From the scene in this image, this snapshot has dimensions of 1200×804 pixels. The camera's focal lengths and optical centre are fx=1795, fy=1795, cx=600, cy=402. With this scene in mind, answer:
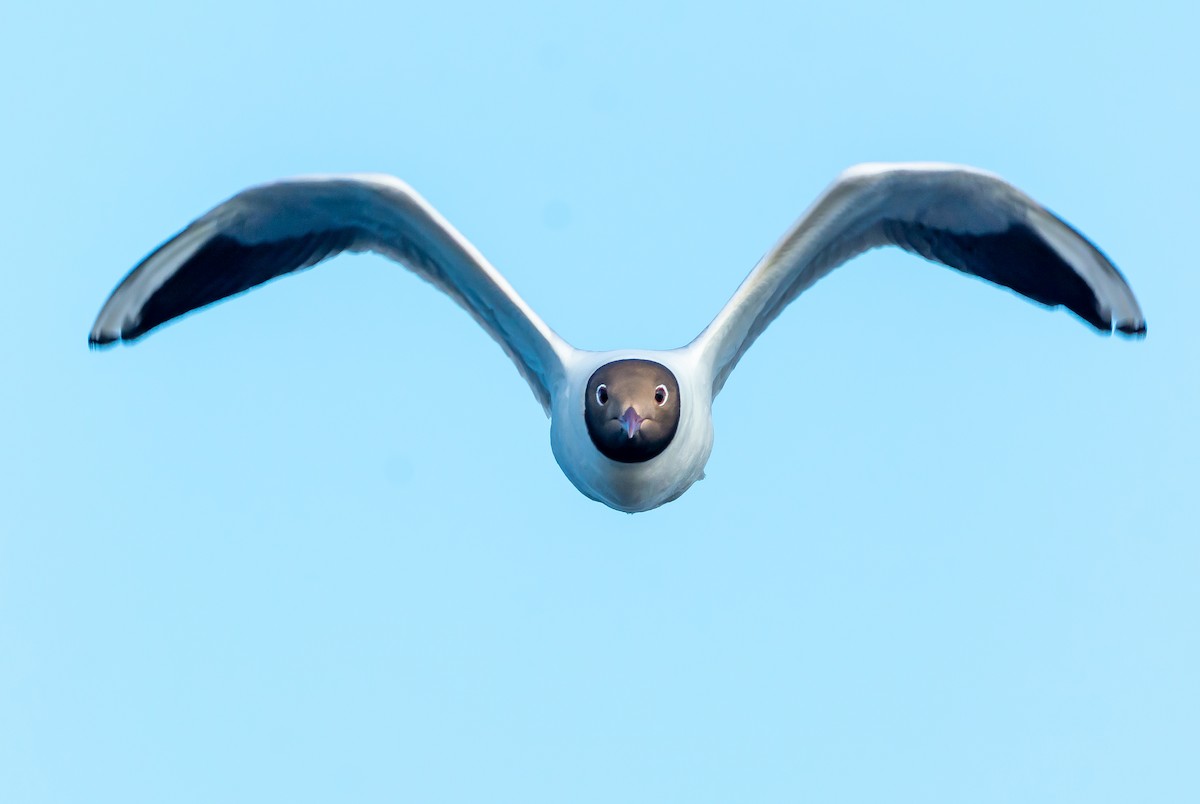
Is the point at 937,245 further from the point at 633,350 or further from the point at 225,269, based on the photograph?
the point at 225,269

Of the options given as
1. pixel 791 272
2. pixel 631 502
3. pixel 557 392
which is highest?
pixel 791 272

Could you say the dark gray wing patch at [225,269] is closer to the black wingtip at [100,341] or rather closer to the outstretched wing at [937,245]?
the black wingtip at [100,341]

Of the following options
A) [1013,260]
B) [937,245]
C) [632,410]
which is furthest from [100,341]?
[1013,260]

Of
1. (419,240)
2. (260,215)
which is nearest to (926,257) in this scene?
Result: (419,240)

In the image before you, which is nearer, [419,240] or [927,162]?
[927,162]

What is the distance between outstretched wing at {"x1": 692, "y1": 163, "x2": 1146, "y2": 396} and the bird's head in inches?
26.0

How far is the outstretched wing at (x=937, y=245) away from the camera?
403 inches

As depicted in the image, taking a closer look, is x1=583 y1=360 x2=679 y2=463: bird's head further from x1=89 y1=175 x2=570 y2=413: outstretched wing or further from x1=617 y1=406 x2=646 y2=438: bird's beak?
x1=89 y1=175 x2=570 y2=413: outstretched wing

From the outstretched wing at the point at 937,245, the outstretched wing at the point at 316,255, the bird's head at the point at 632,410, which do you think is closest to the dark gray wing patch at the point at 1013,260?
the outstretched wing at the point at 937,245

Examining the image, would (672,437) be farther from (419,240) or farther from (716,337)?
(419,240)

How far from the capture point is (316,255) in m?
11.2

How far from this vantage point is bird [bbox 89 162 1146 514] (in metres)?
10.1

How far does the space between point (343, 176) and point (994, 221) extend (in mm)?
3829

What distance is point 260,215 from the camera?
1073 cm
